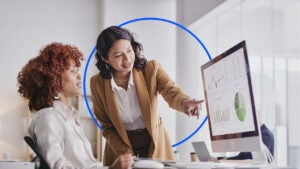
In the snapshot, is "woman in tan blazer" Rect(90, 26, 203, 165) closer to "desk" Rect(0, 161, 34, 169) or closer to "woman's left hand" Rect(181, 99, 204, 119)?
"woman's left hand" Rect(181, 99, 204, 119)

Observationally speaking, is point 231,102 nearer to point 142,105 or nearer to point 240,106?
point 240,106

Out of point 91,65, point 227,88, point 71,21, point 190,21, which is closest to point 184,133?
point 190,21

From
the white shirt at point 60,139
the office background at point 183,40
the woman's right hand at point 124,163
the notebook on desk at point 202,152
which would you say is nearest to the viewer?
the woman's right hand at point 124,163

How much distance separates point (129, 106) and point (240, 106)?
29.6 inches

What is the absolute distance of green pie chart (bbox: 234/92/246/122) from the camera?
1.46m

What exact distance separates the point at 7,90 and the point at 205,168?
4.22 m

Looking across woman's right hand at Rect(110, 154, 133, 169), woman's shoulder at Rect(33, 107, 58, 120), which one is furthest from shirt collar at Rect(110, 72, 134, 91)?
woman's right hand at Rect(110, 154, 133, 169)

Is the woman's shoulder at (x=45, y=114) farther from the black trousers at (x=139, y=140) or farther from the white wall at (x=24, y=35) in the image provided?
the white wall at (x=24, y=35)

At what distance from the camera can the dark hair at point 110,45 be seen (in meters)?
2.07

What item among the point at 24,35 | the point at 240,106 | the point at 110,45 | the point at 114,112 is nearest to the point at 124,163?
the point at 240,106

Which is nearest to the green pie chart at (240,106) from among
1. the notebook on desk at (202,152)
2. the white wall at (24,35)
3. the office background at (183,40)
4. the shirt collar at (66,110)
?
the notebook on desk at (202,152)

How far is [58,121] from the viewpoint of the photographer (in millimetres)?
1563

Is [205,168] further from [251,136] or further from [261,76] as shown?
[261,76]

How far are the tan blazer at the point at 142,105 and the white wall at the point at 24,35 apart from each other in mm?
3216
